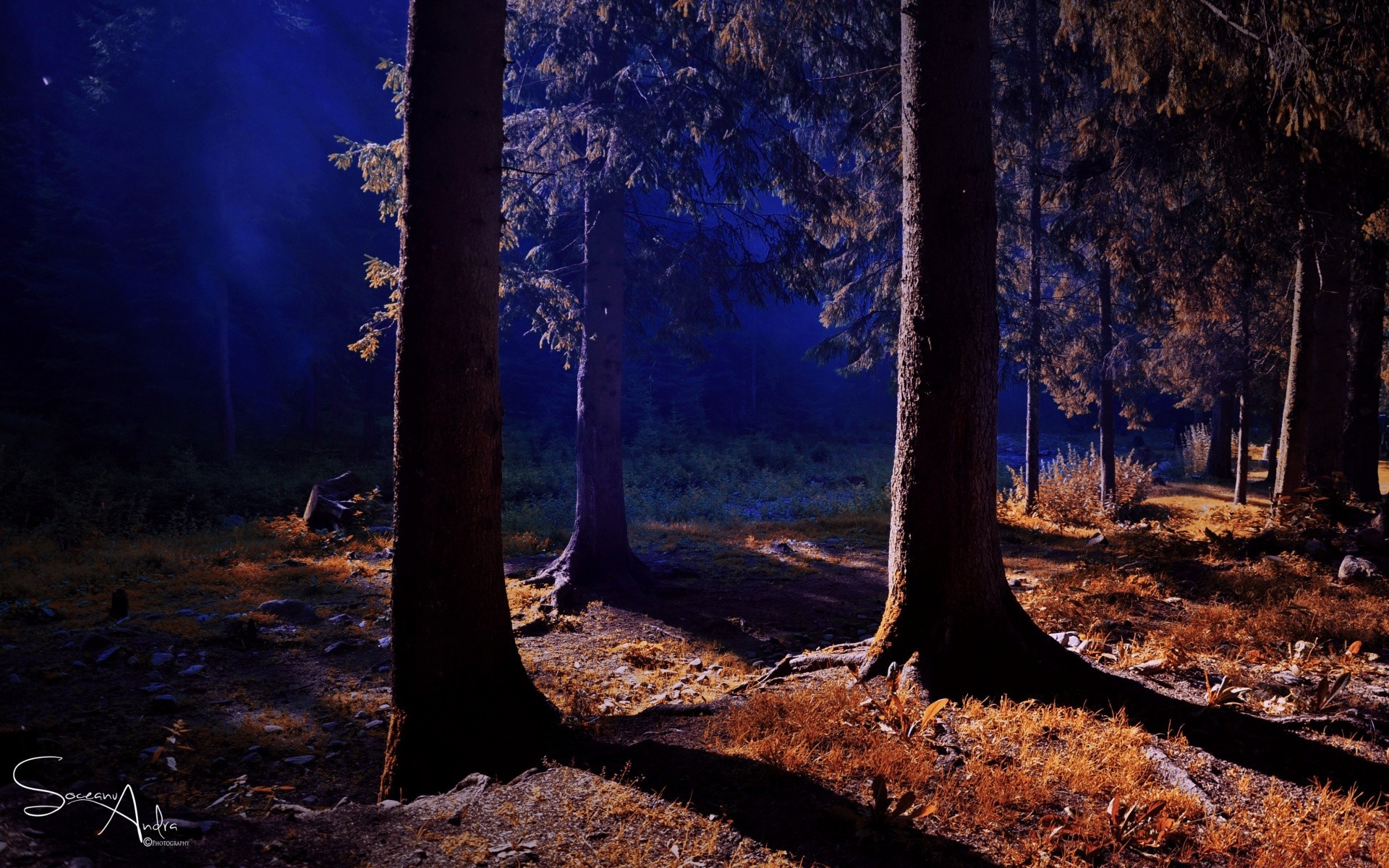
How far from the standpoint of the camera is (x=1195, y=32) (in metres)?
5.86

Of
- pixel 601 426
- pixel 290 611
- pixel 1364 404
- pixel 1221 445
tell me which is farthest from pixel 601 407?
pixel 1221 445

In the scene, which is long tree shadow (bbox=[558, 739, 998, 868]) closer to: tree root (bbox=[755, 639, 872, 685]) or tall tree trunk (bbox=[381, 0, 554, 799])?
tall tree trunk (bbox=[381, 0, 554, 799])

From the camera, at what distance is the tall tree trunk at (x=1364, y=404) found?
41.9 ft

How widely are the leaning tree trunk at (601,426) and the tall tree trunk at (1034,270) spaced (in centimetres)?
730

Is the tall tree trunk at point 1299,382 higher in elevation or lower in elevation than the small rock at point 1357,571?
higher

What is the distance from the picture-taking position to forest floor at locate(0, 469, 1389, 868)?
2.94 m

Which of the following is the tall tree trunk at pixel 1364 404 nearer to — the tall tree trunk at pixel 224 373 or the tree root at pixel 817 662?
the tree root at pixel 817 662

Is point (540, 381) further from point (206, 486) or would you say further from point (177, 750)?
point (177, 750)

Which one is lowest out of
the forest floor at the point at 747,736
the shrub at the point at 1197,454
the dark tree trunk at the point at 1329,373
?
the forest floor at the point at 747,736

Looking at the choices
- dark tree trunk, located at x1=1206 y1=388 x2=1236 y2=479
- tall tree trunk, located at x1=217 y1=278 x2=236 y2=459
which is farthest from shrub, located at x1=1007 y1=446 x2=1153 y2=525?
tall tree trunk, located at x1=217 y1=278 x2=236 y2=459

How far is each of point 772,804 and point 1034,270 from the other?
13.5m

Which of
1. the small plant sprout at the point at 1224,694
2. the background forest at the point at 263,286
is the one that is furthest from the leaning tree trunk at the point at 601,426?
the small plant sprout at the point at 1224,694

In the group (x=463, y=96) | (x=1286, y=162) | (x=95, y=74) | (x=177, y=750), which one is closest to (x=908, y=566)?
(x=463, y=96)
